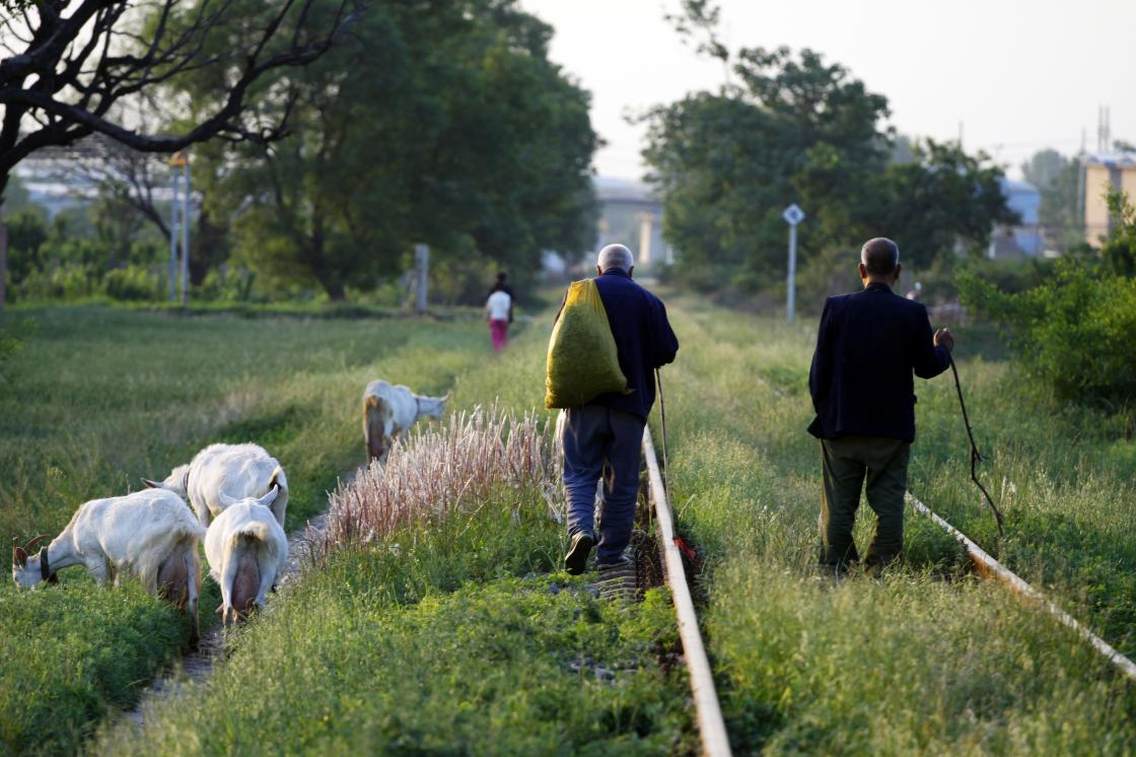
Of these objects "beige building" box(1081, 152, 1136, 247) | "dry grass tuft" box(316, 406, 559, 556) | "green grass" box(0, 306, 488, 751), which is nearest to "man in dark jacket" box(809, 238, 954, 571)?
"dry grass tuft" box(316, 406, 559, 556)

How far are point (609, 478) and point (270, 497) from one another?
7.01 ft

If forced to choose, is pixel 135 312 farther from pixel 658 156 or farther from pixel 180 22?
pixel 658 156

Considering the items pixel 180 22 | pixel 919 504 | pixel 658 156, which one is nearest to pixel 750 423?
pixel 919 504

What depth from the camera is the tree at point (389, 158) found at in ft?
157

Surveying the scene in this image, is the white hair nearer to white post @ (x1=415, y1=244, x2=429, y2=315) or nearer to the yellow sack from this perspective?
the yellow sack

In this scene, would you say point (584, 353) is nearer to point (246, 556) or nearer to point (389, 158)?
point (246, 556)

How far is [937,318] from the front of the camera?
127 ft

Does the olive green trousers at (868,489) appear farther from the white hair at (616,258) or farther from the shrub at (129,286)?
the shrub at (129,286)

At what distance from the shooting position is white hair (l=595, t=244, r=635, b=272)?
9.64 metres

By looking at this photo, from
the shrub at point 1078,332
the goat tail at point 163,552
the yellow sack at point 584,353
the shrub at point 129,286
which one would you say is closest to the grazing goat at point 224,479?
the goat tail at point 163,552

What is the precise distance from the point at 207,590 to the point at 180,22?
34.7 m

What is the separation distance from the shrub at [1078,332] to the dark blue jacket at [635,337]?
9.09 m

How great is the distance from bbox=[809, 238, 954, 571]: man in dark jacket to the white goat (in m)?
3.24

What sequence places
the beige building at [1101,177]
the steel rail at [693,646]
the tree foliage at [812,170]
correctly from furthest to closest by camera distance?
the beige building at [1101,177], the tree foliage at [812,170], the steel rail at [693,646]
